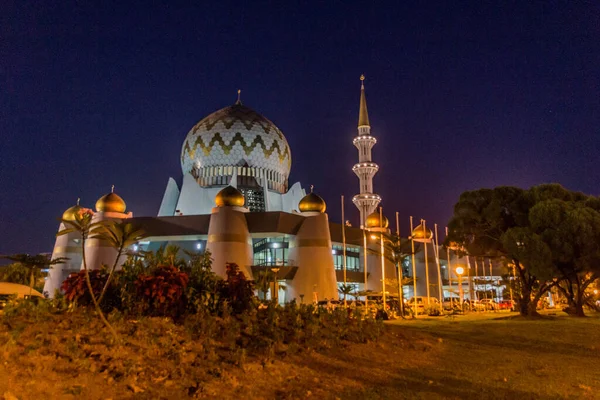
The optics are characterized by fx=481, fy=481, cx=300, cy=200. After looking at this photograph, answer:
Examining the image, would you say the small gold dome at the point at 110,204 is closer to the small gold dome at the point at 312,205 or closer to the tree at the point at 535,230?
the small gold dome at the point at 312,205

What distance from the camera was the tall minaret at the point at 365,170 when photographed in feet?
222

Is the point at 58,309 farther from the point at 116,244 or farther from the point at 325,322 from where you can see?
the point at 325,322

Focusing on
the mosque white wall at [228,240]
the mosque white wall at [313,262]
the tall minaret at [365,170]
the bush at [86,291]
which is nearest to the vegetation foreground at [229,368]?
the bush at [86,291]

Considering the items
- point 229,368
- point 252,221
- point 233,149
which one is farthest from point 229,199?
point 229,368

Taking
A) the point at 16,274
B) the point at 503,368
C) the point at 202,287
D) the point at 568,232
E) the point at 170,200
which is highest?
the point at 170,200

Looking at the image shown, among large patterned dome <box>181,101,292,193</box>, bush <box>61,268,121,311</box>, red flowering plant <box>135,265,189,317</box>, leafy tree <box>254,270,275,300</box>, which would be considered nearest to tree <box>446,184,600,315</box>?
leafy tree <box>254,270,275,300</box>

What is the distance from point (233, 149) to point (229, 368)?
46383 mm

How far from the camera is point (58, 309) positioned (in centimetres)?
1104

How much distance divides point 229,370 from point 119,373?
6.19 feet

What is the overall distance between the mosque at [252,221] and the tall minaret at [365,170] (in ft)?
0.53

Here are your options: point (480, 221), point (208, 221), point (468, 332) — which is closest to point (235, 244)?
point (208, 221)

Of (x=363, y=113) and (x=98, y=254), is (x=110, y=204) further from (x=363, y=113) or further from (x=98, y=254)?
(x=363, y=113)

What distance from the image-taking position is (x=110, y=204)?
4209 centimetres

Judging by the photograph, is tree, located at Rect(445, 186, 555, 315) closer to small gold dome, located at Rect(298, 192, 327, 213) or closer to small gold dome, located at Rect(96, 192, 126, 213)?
small gold dome, located at Rect(298, 192, 327, 213)
